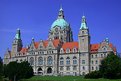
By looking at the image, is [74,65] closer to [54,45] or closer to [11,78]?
[54,45]

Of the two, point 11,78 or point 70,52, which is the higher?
point 70,52

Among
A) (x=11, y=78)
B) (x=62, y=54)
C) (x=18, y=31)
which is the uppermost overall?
(x=18, y=31)

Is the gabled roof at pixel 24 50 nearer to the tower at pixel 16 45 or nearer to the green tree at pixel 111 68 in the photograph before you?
the tower at pixel 16 45

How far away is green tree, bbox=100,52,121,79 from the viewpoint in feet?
294

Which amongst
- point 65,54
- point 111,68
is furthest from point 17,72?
point 65,54

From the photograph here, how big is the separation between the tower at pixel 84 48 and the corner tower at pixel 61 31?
54.6 feet

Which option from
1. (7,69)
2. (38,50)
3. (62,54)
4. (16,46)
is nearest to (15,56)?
(16,46)

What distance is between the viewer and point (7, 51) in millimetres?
148500

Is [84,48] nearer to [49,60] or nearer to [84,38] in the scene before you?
[84,38]

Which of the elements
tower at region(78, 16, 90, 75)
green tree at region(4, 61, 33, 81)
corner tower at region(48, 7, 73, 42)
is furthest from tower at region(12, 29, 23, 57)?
green tree at region(4, 61, 33, 81)

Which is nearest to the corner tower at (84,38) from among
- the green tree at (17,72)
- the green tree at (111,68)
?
the green tree at (17,72)

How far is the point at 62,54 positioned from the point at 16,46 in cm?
2861

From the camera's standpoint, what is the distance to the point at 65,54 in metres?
126

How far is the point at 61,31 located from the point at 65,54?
1885 centimetres
